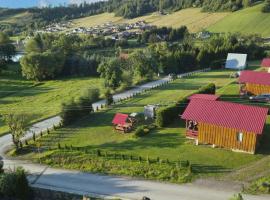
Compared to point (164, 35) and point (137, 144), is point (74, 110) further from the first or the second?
point (164, 35)

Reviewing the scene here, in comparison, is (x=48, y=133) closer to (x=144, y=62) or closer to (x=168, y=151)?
(x=168, y=151)

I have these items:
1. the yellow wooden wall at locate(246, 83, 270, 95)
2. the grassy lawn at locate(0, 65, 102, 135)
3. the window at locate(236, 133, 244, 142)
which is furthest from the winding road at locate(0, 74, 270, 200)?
the yellow wooden wall at locate(246, 83, 270, 95)

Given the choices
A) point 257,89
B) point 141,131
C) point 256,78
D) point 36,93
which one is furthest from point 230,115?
point 36,93

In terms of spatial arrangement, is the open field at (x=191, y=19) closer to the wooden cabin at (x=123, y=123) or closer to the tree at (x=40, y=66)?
the tree at (x=40, y=66)

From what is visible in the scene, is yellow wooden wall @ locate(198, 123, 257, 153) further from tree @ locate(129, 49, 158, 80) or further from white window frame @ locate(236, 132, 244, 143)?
tree @ locate(129, 49, 158, 80)

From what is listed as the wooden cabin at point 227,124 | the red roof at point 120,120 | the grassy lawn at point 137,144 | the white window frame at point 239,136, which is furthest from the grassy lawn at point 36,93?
the white window frame at point 239,136

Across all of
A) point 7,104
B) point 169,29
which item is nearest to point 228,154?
point 7,104
